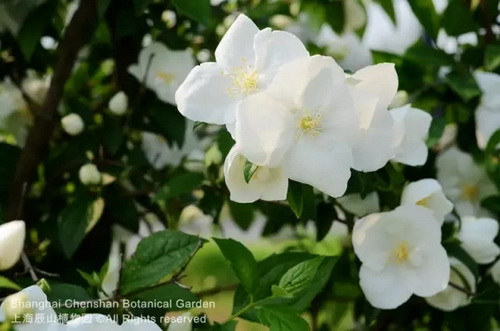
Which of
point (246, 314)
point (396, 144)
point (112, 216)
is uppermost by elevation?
point (396, 144)

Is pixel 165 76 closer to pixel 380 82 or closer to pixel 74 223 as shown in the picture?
pixel 74 223

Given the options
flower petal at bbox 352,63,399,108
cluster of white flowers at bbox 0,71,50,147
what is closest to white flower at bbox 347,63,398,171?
flower petal at bbox 352,63,399,108

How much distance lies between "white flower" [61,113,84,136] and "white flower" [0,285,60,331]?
1.28 feet

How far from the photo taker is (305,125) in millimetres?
554

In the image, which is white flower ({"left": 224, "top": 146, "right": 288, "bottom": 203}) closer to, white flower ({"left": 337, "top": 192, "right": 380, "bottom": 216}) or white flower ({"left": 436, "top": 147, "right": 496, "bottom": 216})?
white flower ({"left": 337, "top": 192, "right": 380, "bottom": 216})

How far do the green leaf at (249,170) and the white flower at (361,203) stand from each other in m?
0.21

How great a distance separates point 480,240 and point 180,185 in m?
0.32

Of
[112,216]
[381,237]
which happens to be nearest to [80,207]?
[112,216]

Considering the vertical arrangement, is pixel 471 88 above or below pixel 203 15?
below

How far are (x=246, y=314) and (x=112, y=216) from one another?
1.24ft

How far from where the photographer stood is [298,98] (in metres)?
0.55

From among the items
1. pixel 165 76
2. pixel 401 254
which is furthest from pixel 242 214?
pixel 401 254

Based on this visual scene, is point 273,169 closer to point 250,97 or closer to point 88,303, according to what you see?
point 250,97

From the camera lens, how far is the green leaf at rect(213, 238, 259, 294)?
0.61 meters
